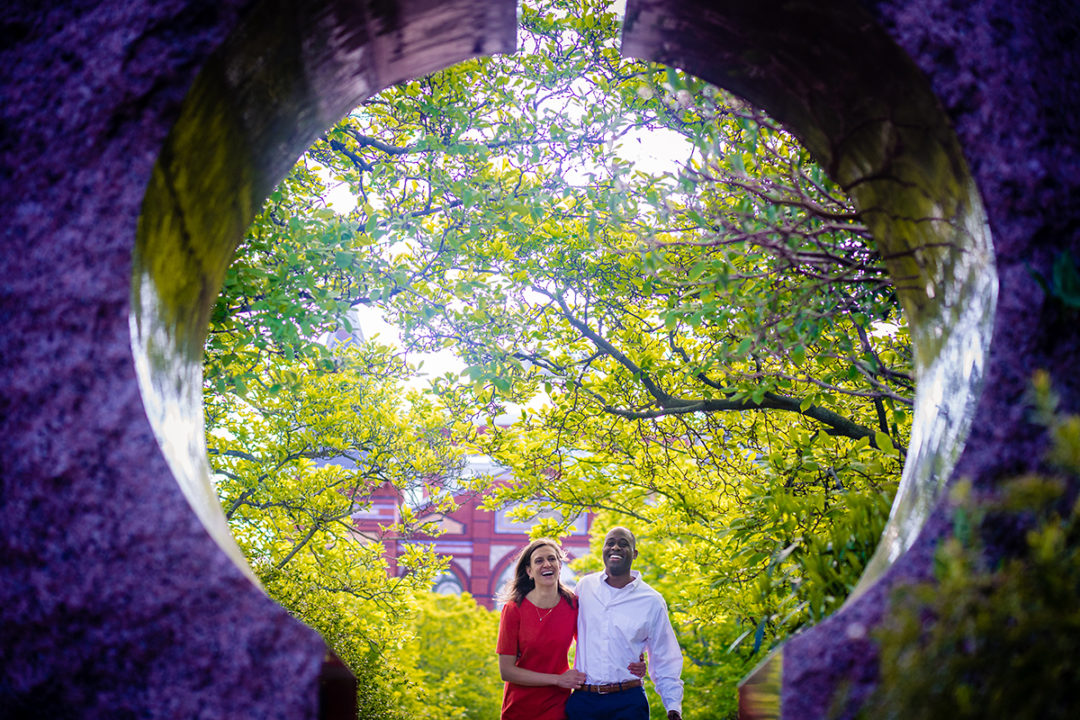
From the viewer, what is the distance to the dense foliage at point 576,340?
3.81 metres

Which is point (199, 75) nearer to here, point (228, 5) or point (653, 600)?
point (228, 5)

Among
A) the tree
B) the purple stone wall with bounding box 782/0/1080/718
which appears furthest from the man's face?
the tree

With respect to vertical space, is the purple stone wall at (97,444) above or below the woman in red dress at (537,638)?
above

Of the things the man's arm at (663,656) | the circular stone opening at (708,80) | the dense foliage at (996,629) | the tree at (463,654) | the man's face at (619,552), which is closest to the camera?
the dense foliage at (996,629)

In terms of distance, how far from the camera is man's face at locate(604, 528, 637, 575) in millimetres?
4668

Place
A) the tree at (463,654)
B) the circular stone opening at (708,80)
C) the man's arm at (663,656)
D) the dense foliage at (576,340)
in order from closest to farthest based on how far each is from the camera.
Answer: the circular stone opening at (708,80)
the dense foliage at (576,340)
the man's arm at (663,656)
the tree at (463,654)

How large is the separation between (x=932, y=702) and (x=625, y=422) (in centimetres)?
629

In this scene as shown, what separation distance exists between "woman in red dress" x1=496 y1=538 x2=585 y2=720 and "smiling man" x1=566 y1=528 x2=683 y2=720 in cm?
11

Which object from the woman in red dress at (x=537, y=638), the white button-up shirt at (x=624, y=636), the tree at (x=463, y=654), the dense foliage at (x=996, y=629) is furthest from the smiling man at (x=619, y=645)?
the tree at (x=463, y=654)

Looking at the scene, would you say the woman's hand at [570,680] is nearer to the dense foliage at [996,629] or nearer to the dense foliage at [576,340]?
the dense foliage at [576,340]

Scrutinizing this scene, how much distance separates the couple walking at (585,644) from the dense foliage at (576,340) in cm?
65

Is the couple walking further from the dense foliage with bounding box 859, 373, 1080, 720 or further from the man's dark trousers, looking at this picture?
the dense foliage with bounding box 859, 373, 1080, 720

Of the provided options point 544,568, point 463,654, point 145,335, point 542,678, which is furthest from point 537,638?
point 463,654

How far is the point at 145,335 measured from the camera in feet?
6.41
